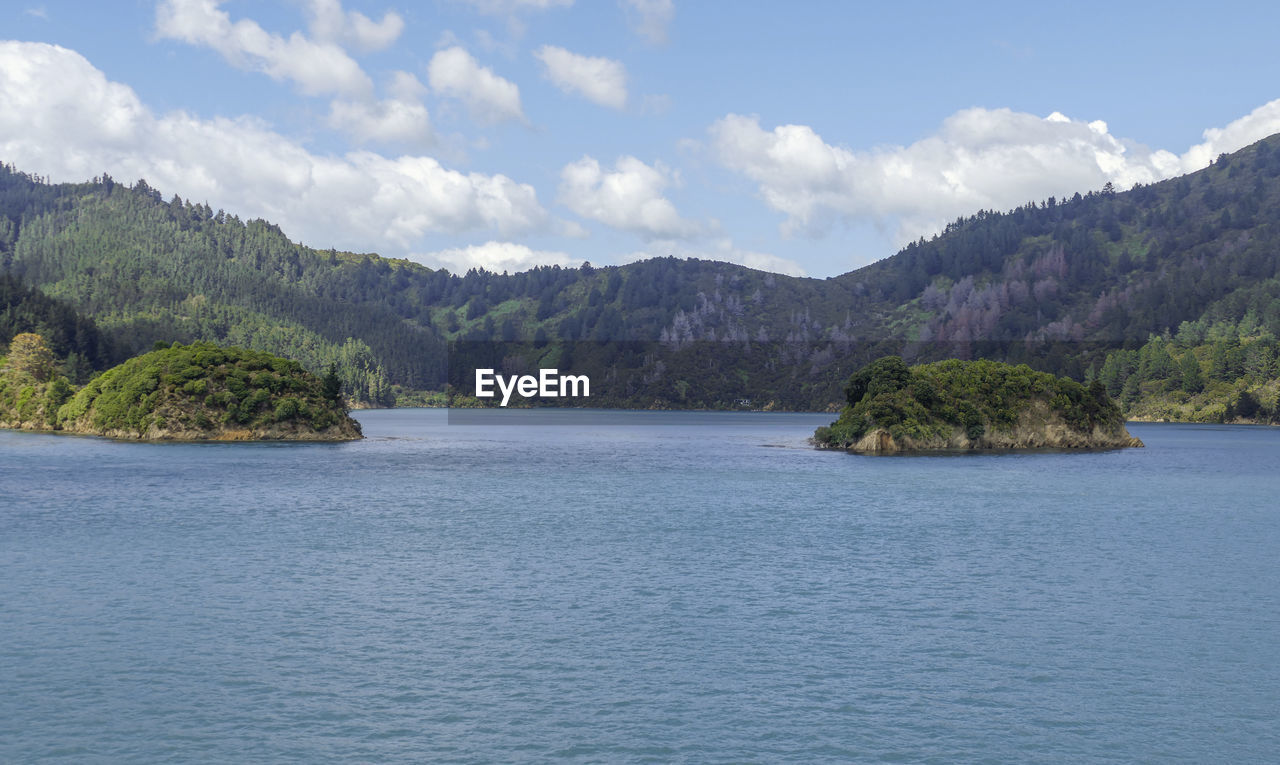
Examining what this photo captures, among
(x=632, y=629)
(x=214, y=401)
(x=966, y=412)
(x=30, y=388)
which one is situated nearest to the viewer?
(x=632, y=629)

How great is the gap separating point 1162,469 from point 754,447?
199 feet

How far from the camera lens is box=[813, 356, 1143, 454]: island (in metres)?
139

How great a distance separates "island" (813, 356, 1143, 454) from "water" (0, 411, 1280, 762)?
5798 cm

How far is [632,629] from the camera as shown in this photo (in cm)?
3622

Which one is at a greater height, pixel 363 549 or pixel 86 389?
pixel 86 389

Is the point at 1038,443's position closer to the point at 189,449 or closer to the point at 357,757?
the point at 189,449

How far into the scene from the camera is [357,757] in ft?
77.0

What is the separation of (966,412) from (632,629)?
117m

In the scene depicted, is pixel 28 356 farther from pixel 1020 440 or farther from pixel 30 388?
pixel 1020 440

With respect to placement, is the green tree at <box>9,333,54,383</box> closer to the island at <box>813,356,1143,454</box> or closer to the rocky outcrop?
the island at <box>813,356,1143,454</box>

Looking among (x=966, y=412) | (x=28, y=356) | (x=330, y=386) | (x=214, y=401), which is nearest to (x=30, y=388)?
(x=28, y=356)

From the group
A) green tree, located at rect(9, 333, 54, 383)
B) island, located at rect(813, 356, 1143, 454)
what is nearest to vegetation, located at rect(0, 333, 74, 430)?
green tree, located at rect(9, 333, 54, 383)

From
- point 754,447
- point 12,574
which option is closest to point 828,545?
point 12,574

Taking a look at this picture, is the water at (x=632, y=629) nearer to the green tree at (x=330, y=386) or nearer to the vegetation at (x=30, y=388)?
the green tree at (x=330, y=386)
